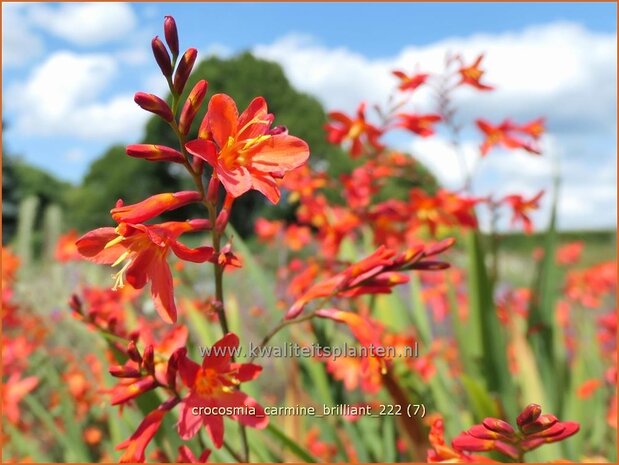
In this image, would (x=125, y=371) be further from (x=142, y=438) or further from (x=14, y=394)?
(x=14, y=394)

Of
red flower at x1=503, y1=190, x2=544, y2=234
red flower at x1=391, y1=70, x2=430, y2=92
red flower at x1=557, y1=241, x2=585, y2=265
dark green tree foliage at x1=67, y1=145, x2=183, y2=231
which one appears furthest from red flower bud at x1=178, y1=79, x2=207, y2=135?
dark green tree foliage at x1=67, y1=145, x2=183, y2=231

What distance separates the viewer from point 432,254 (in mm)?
854

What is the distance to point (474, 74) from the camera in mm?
1561

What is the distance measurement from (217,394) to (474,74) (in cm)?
109

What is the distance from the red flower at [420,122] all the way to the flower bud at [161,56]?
3.71ft

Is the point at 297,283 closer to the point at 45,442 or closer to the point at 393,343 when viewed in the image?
the point at 393,343

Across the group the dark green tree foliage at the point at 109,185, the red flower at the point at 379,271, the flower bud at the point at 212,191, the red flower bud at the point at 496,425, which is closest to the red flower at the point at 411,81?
the red flower at the point at 379,271

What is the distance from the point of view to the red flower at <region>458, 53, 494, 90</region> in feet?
5.10

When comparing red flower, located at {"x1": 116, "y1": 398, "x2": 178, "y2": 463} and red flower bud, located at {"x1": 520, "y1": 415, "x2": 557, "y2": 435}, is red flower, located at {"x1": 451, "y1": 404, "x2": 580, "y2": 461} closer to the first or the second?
red flower bud, located at {"x1": 520, "y1": 415, "x2": 557, "y2": 435}

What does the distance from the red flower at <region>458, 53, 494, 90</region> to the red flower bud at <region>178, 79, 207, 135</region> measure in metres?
1.04

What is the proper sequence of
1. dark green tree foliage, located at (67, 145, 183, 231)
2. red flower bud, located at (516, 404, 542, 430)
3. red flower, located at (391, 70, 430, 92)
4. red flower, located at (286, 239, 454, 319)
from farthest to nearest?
dark green tree foliage, located at (67, 145, 183, 231) → red flower, located at (391, 70, 430, 92) → red flower, located at (286, 239, 454, 319) → red flower bud, located at (516, 404, 542, 430)

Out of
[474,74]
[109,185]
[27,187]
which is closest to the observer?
[474,74]

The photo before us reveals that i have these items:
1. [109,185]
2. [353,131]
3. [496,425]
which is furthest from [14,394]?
[109,185]

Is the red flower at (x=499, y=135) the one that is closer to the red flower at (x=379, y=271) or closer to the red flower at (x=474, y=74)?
the red flower at (x=474, y=74)
